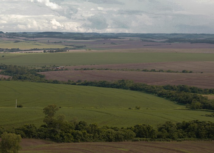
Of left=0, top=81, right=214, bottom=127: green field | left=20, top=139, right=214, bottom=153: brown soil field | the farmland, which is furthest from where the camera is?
left=0, top=81, right=214, bottom=127: green field

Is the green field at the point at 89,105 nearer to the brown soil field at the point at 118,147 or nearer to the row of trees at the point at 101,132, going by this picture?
the row of trees at the point at 101,132

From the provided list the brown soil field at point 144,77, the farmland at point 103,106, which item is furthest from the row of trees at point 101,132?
the brown soil field at point 144,77

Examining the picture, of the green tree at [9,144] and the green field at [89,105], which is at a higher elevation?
the green tree at [9,144]

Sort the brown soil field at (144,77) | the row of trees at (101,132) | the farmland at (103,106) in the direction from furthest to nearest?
the brown soil field at (144,77), the row of trees at (101,132), the farmland at (103,106)

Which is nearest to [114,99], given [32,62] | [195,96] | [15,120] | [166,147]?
[195,96]

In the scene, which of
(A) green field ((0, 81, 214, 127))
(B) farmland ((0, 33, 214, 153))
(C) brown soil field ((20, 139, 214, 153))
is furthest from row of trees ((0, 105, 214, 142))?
(A) green field ((0, 81, 214, 127))

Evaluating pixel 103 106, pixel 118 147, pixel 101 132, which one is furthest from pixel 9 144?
pixel 103 106

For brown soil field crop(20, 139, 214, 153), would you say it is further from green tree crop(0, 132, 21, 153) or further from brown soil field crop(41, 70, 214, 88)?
brown soil field crop(41, 70, 214, 88)
